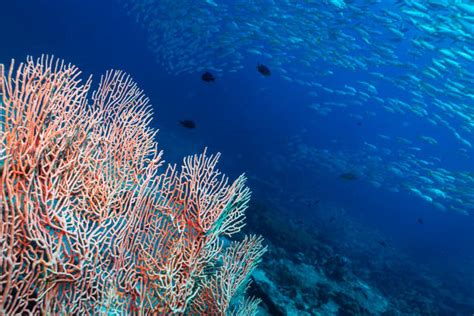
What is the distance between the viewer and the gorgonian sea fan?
289cm

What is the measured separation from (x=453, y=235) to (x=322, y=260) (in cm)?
8521

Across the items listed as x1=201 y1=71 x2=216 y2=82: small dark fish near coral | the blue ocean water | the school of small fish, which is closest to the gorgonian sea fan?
the blue ocean water

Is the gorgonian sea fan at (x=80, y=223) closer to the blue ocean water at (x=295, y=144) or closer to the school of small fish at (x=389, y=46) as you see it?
the blue ocean water at (x=295, y=144)

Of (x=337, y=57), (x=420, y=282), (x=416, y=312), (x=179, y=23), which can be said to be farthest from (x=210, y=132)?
(x=416, y=312)

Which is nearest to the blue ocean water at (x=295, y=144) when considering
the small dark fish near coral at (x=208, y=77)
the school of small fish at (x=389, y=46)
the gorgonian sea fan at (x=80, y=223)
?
the school of small fish at (x=389, y=46)

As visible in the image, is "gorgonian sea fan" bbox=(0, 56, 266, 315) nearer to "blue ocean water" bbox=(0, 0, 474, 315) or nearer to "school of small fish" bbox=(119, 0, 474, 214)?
"blue ocean water" bbox=(0, 0, 474, 315)

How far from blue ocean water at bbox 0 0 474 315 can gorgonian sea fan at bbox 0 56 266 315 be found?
5.07 meters

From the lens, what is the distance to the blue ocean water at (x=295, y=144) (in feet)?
71.8

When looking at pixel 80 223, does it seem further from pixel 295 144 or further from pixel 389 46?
pixel 295 144

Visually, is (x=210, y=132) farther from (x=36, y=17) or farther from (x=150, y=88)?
(x=36, y=17)

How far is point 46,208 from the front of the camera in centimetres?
288

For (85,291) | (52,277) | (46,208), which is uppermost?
(46,208)

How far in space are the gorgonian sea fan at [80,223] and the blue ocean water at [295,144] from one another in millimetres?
5071

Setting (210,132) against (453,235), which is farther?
(453,235)
